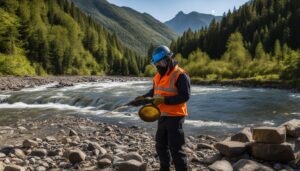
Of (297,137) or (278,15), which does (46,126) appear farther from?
(278,15)

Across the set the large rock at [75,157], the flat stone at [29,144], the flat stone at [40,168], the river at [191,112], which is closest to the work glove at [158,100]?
the large rock at [75,157]

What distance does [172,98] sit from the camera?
6.40 m

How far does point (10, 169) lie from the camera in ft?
27.7

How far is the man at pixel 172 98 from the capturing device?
6422 mm

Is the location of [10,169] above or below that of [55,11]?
below

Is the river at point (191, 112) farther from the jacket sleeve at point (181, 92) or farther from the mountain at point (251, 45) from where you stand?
the mountain at point (251, 45)

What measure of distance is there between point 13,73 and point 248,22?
316ft

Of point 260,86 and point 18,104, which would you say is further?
point 260,86

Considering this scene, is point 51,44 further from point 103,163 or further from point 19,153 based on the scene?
point 103,163

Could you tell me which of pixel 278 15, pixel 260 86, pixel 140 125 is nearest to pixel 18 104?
pixel 140 125

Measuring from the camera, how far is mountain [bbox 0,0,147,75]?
7931 cm

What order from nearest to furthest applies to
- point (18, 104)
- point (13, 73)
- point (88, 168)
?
point (88, 168) → point (18, 104) → point (13, 73)

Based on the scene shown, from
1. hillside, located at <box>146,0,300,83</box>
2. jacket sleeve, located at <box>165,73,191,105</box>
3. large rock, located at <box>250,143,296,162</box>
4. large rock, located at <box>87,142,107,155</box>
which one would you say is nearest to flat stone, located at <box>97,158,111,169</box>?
large rock, located at <box>87,142,107,155</box>

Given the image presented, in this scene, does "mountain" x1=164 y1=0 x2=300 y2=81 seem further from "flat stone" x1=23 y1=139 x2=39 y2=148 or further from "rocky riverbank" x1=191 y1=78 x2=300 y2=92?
"flat stone" x1=23 y1=139 x2=39 y2=148
